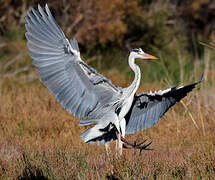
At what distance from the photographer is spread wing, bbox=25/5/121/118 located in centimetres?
499

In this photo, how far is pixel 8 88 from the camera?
969cm

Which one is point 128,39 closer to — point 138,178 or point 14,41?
point 14,41

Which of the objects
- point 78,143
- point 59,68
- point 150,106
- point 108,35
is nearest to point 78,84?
point 59,68

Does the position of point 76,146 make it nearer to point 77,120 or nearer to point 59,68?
point 59,68

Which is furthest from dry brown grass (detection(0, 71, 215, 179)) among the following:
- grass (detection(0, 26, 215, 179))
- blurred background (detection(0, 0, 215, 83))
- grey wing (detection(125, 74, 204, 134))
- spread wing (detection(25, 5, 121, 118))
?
blurred background (detection(0, 0, 215, 83))

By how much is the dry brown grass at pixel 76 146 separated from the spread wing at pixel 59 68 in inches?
24.4

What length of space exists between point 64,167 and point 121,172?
0.57 metres

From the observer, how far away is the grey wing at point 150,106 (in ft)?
17.4

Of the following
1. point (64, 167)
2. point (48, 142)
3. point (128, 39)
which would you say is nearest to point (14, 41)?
point (128, 39)

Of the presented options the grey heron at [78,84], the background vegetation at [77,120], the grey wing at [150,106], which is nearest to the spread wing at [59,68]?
the grey heron at [78,84]

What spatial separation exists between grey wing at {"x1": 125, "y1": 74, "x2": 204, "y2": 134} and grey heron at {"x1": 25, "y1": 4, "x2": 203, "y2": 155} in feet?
0.04

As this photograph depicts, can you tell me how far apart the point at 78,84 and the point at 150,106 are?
99 centimetres

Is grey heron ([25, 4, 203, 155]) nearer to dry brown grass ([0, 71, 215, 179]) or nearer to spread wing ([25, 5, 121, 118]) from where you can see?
spread wing ([25, 5, 121, 118])

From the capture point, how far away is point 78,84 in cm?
506
